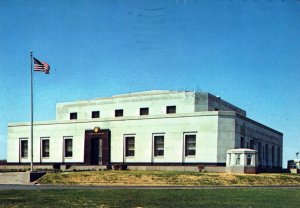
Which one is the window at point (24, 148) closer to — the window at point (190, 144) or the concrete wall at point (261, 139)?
the window at point (190, 144)

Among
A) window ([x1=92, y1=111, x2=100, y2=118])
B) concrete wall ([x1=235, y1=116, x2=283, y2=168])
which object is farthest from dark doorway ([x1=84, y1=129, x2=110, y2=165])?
concrete wall ([x1=235, y1=116, x2=283, y2=168])

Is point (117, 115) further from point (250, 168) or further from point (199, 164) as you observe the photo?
point (250, 168)

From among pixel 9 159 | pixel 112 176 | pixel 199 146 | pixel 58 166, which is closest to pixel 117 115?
pixel 58 166

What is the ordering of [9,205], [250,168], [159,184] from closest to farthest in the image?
[9,205]
[159,184]
[250,168]

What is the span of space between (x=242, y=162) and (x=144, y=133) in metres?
14.4

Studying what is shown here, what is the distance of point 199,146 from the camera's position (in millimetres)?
48312

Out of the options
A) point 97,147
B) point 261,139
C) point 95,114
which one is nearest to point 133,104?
point 95,114

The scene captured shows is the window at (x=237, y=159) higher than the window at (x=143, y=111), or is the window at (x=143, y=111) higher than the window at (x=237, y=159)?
the window at (x=143, y=111)

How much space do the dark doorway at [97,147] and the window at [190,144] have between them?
10.9 meters

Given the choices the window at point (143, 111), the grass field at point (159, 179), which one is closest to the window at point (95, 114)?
the window at point (143, 111)

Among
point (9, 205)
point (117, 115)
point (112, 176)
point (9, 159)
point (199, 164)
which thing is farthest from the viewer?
point (9, 159)

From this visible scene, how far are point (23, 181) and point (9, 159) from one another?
93.5 feet

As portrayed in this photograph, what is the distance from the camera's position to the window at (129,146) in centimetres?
5291

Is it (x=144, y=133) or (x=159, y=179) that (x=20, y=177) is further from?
(x=144, y=133)
